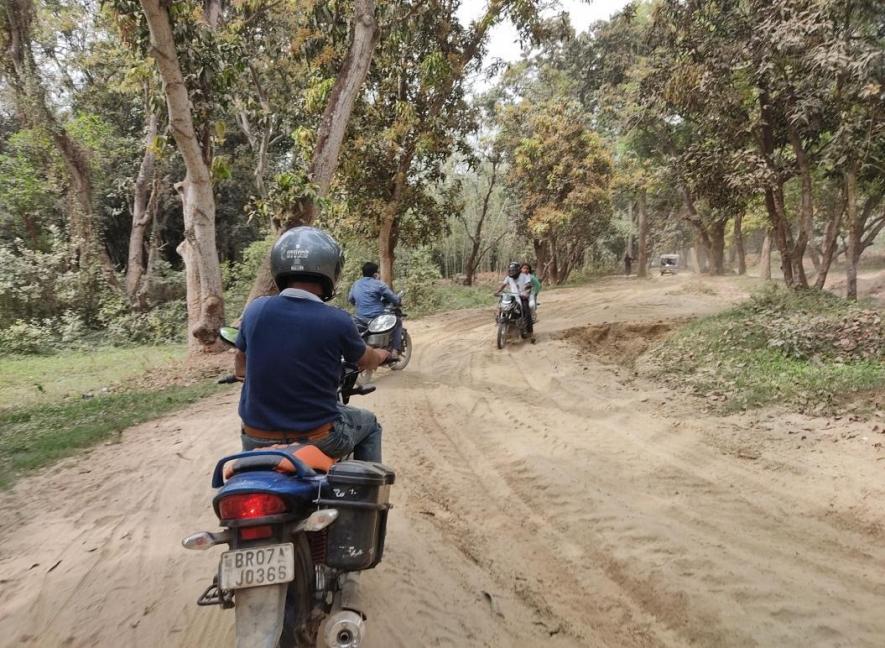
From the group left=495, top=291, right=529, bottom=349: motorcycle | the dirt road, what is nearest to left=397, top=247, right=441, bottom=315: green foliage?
left=495, top=291, right=529, bottom=349: motorcycle

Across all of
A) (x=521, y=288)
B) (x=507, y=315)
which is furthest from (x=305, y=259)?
(x=521, y=288)

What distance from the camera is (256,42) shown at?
14781 millimetres

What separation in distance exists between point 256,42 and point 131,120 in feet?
24.4

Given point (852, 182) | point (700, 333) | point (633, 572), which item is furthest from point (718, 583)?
point (852, 182)

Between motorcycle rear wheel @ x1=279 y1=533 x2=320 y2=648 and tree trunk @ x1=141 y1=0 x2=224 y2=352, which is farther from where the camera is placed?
tree trunk @ x1=141 y1=0 x2=224 y2=352

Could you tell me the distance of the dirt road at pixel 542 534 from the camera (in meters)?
2.73

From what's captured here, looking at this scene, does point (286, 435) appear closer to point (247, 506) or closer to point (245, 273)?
point (247, 506)

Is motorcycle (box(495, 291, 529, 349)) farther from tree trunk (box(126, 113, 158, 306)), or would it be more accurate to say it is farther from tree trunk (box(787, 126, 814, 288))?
tree trunk (box(126, 113, 158, 306))

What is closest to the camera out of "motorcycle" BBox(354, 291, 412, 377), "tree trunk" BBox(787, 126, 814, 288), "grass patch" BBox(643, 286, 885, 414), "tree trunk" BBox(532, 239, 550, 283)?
"motorcycle" BBox(354, 291, 412, 377)

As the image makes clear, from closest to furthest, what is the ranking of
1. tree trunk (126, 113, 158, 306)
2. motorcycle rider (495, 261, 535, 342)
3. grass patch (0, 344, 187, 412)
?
grass patch (0, 344, 187, 412) < motorcycle rider (495, 261, 535, 342) < tree trunk (126, 113, 158, 306)

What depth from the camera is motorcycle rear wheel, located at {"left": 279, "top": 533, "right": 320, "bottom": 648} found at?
2.08 meters

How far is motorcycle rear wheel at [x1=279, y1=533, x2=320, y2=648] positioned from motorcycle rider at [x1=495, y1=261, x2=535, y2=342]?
8.29m

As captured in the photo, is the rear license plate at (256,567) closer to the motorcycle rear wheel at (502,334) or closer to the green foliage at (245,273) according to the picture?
the motorcycle rear wheel at (502,334)

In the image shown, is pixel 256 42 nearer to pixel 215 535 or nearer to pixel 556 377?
pixel 556 377
